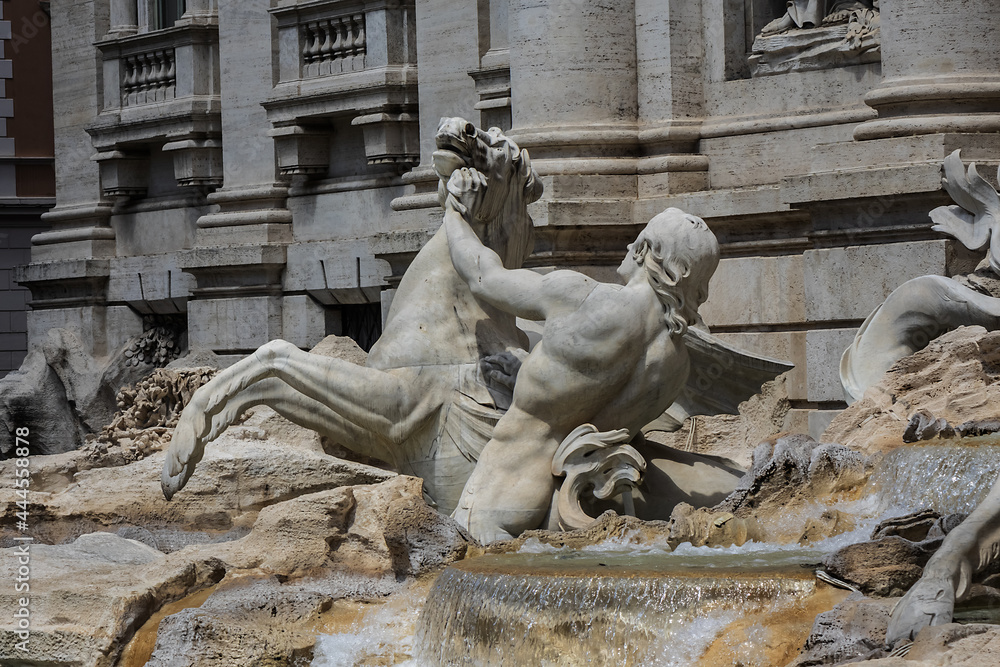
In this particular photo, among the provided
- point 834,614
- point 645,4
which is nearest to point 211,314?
point 645,4

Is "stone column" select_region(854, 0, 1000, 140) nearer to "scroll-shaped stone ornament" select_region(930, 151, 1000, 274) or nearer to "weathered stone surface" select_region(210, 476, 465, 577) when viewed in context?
"scroll-shaped stone ornament" select_region(930, 151, 1000, 274)

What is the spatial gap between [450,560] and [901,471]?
1.78 m

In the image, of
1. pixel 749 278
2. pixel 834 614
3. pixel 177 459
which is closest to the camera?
pixel 834 614

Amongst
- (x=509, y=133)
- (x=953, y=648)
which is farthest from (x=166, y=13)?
(x=953, y=648)

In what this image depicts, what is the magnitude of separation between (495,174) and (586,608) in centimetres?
300

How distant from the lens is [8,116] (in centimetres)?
2106

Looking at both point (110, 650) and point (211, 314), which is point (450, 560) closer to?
point (110, 650)

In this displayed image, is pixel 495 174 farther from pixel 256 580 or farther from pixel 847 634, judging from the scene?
pixel 847 634

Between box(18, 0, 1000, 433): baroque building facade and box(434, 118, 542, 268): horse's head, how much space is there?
1685 millimetres

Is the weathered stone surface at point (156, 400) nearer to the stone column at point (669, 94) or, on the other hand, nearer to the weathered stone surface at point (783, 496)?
the stone column at point (669, 94)

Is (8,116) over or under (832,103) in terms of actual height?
over

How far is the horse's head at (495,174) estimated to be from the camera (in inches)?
324

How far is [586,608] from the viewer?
5781 millimetres

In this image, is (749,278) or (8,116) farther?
(8,116)
